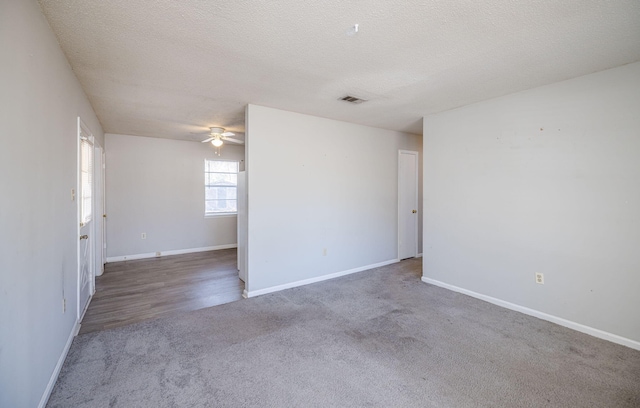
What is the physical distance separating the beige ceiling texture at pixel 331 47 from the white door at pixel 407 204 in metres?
2.01

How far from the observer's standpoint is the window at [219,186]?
260 inches

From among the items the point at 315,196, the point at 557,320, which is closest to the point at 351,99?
the point at 315,196

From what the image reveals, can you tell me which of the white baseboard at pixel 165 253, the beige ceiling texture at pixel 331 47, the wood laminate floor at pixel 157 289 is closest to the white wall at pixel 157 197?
the white baseboard at pixel 165 253

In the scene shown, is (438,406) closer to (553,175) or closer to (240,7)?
(553,175)

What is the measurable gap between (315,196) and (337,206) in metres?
0.46

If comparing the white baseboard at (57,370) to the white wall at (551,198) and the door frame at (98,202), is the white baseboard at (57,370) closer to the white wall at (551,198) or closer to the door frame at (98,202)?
the door frame at (98,202)

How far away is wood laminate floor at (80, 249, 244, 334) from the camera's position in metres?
3.21

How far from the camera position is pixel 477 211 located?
3.64 m

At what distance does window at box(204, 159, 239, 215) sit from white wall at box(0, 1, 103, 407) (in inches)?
164

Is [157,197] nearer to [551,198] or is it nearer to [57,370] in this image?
[57,370]

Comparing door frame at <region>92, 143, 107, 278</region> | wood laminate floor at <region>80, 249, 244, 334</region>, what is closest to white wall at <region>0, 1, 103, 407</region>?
wood laminate floor at <region>80, 249, 244, 334</region>

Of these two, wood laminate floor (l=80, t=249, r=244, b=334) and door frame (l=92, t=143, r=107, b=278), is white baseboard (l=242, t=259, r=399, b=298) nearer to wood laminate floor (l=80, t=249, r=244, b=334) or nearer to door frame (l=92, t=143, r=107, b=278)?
wood laminate floor (l=80, t=249, r=244, b=334)

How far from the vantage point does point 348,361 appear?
2314mm

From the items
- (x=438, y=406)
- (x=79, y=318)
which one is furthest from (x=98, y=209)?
(x=438, y=406)
